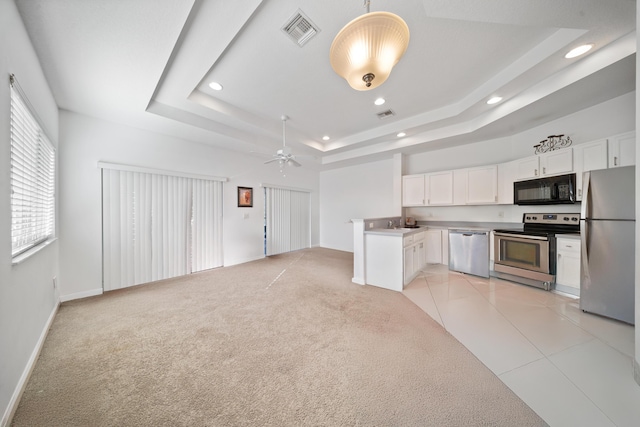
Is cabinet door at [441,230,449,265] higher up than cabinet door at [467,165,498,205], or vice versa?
cabinet door at [467,165,498,205]

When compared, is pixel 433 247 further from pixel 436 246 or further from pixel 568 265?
pixel 568 265

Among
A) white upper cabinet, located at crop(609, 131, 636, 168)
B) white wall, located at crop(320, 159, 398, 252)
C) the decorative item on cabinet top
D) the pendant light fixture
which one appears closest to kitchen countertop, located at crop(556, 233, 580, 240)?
white upper cabinet, located at crop(609, 131, 636, 168)

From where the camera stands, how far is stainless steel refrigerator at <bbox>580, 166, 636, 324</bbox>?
2.16m

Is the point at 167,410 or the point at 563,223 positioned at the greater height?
the point at 563,223

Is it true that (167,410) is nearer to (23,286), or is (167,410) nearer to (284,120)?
(23,286)

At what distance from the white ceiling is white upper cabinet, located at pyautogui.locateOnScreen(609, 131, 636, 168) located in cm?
58

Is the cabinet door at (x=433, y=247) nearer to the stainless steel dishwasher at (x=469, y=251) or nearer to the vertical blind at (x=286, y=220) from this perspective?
the stainless steel dishwasher at (x=469, y=251)

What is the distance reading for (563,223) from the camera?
309 cm

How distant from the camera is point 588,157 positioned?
107 inches

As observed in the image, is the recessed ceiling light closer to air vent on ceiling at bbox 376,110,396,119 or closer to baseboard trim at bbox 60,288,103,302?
air vent on ceiling at bbox 376,110,396,119

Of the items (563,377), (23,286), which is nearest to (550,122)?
(563,377)

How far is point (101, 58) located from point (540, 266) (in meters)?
5.99

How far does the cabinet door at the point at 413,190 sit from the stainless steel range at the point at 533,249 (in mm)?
1518

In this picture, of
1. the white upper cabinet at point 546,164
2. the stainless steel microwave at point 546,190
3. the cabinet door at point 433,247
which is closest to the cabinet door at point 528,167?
the white upper cabinet at point 546,164
